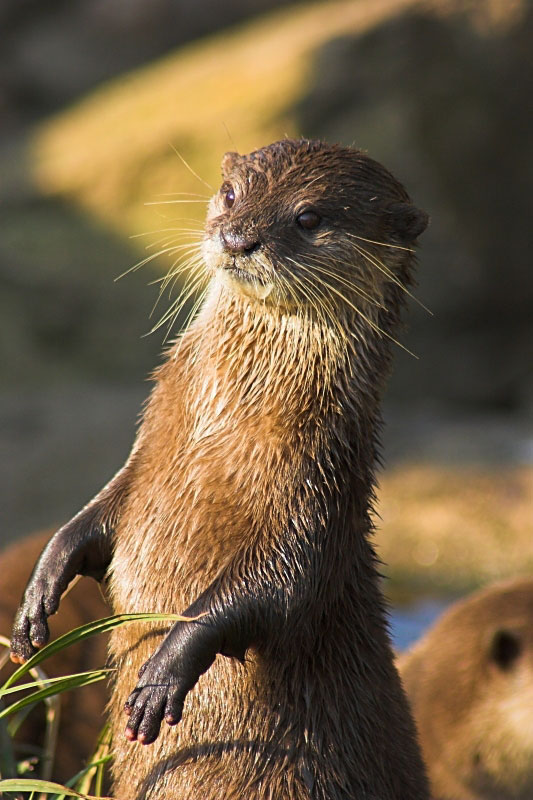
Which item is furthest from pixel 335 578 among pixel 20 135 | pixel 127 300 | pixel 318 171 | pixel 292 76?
pixel 20 135

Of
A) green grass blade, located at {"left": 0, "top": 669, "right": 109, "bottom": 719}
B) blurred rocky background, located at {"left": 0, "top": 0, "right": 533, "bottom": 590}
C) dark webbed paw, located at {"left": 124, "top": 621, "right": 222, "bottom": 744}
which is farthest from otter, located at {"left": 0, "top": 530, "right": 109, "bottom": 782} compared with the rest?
blurred rocky background, located at {"left": 0, "top": 0, "right": 533, "bottom": 590}

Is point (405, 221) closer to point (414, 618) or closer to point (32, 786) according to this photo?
point (32, 786)

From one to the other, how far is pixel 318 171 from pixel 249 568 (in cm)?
77

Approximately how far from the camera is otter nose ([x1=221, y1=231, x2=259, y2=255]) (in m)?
2.21

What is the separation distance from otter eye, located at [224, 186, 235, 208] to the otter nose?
167 mm

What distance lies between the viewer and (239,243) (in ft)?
7.26

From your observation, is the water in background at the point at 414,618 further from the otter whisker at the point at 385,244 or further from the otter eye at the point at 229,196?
the otter eye at the point at 229,196

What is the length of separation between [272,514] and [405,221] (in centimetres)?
65

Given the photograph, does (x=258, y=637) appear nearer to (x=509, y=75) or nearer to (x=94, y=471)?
(x=94, y=471)

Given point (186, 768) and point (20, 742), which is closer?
point (186, 768)

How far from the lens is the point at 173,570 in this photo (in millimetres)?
2314

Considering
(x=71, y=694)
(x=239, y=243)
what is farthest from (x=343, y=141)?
(x=239, y=243)

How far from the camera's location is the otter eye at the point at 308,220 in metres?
2.31

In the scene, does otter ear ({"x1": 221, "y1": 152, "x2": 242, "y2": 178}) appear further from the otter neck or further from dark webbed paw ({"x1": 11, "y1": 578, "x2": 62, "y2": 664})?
dark webbed paw ({"x1": 11, "y1": 578, "x2": 62, "y2": 664})
